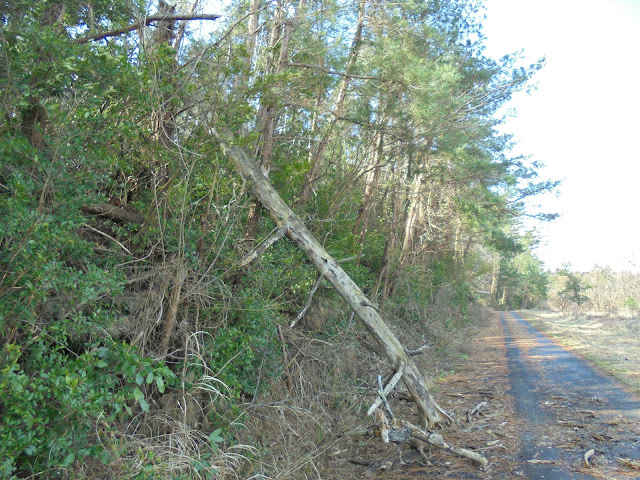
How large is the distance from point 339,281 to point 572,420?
13.2 ft

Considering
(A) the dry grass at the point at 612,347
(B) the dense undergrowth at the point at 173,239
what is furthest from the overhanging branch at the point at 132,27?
(A) the dry grass at the point at 612,347

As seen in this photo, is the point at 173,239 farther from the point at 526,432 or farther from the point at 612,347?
the point at 612,347

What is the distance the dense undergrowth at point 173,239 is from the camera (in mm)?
4242

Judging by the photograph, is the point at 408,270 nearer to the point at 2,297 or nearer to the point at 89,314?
the point at 89,314

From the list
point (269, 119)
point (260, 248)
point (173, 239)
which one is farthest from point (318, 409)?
point (269, 119)

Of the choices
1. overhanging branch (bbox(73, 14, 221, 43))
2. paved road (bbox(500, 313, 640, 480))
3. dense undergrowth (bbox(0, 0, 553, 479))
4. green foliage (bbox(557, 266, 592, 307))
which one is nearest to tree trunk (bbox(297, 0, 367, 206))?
dense undergrowth (bbox(0, 0, 553, 479))

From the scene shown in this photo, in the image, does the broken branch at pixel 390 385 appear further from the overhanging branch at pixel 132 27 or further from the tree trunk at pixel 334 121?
the overhanging branch at pixel 132 27

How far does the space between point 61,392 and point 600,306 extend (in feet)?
152

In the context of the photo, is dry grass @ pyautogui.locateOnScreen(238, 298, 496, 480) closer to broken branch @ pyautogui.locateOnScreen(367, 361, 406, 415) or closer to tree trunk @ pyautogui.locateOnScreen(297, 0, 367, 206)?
broken branch @ pyautogui.locateOnScreen(367, 361, 406, 415)

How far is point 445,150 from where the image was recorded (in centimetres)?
1250

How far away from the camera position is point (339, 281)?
25.8 ft

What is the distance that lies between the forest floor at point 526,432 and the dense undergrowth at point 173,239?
95 centimetres

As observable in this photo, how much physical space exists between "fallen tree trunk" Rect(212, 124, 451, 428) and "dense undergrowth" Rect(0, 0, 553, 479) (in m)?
0.36

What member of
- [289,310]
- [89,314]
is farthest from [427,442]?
[89,314]
